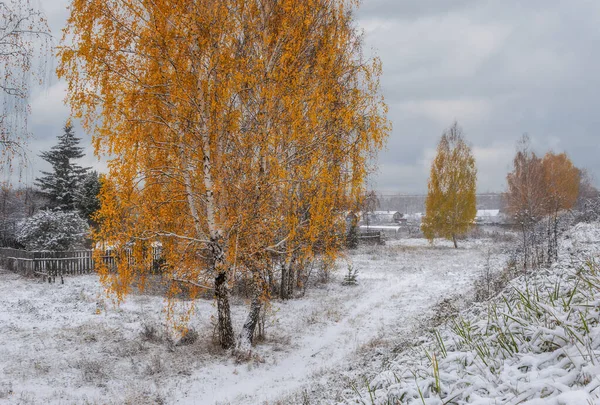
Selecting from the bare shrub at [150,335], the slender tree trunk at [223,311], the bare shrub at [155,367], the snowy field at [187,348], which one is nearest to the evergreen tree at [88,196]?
the snowy field at [187,348]

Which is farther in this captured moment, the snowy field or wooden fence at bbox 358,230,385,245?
wooden fence at bbox 358,230,385,245

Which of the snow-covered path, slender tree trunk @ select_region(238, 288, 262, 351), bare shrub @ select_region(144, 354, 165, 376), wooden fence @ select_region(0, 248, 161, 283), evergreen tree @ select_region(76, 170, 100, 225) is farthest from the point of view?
evergreen tree @ select_region(76, 170, 100, 225)

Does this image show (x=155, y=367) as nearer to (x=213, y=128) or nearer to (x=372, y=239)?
(x=213, y=128)

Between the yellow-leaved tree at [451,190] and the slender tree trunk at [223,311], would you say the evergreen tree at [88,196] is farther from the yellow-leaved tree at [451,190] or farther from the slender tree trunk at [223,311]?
the yellow-leaved tree at [451,190]

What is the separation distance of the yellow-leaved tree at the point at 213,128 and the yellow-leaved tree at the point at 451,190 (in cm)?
2259

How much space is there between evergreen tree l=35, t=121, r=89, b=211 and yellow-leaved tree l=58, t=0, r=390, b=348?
931 inches

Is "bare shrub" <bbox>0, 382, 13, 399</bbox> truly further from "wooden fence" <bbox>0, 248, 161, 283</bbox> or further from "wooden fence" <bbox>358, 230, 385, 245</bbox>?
"wooden fence" <bbox>358, 230, 385, 245</bbox>

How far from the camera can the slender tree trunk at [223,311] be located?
8367 millimetres

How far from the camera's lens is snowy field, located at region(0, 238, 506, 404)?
6.47 meters

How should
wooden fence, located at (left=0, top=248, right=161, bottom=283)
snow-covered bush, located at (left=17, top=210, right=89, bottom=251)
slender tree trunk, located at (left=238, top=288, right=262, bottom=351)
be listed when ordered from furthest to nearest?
snow-covered bush, located at (left=17, top=210, right=89, bottom=251) → wooden fence, located at (left=0, top=248, right=161, bottom=283) → slender tree trunk, located at (left=238, top=288, right=262, bottom=351)

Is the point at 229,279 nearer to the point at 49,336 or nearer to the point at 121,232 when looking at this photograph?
the point at 121,232

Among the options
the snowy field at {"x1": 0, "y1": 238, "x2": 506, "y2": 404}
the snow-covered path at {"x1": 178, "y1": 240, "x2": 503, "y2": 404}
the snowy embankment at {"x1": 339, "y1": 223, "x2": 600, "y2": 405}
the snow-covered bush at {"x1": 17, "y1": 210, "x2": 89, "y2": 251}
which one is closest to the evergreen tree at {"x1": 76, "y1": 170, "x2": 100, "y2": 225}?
the snow-covered bush at {"x1": 17, "y1": 210, "x2": 89, "y2": 251}

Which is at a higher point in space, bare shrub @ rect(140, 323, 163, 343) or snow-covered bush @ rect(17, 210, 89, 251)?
snow-covered bush @ rect(17, 210, 89, 251)

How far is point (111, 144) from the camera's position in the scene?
7023mm
